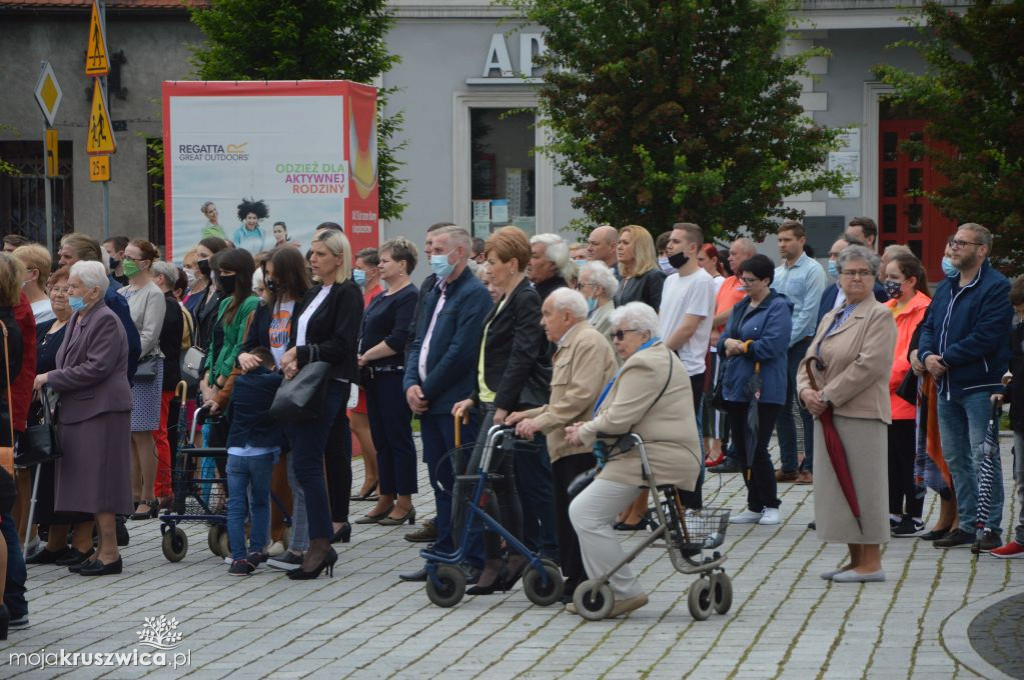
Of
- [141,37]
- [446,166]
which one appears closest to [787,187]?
[446,166]

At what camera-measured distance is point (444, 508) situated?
31.8 ft

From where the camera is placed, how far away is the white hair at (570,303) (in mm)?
8570

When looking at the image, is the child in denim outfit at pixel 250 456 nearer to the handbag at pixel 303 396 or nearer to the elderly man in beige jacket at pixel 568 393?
the handbag at pixel 303 396

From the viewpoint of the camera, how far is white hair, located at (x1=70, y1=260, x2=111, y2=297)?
32.3 feet

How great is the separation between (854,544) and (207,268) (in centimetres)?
584

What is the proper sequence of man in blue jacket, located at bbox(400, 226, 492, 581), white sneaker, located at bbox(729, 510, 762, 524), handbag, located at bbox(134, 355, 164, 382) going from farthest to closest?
handbag, located at bbox(134, 355, 164, 382), white sneaker, located at bbox(729, 510, 762, 524), man in blue jacket, located at bbox(400, 226, 492, 581)

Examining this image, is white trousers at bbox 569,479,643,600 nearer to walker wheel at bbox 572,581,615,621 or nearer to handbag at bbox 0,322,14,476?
walker wheel at bbox 572,581,615,621

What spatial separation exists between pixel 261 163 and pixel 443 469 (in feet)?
19.3

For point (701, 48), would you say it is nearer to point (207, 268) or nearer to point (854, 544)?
point (207, 268)

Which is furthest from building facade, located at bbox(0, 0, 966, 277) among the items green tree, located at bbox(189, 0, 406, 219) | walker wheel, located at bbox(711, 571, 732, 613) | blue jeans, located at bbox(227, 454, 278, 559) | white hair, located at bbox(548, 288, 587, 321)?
walker wheel, located at bbox(711, 571, 732, 613)

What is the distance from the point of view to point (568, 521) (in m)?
8.79

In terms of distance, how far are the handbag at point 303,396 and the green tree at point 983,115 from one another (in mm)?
9912

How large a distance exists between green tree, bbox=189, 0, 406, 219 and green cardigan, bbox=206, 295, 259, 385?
12746 millimetres

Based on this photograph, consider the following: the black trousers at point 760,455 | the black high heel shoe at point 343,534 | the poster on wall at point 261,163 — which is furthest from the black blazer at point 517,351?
the poster on wall at point 261,163
